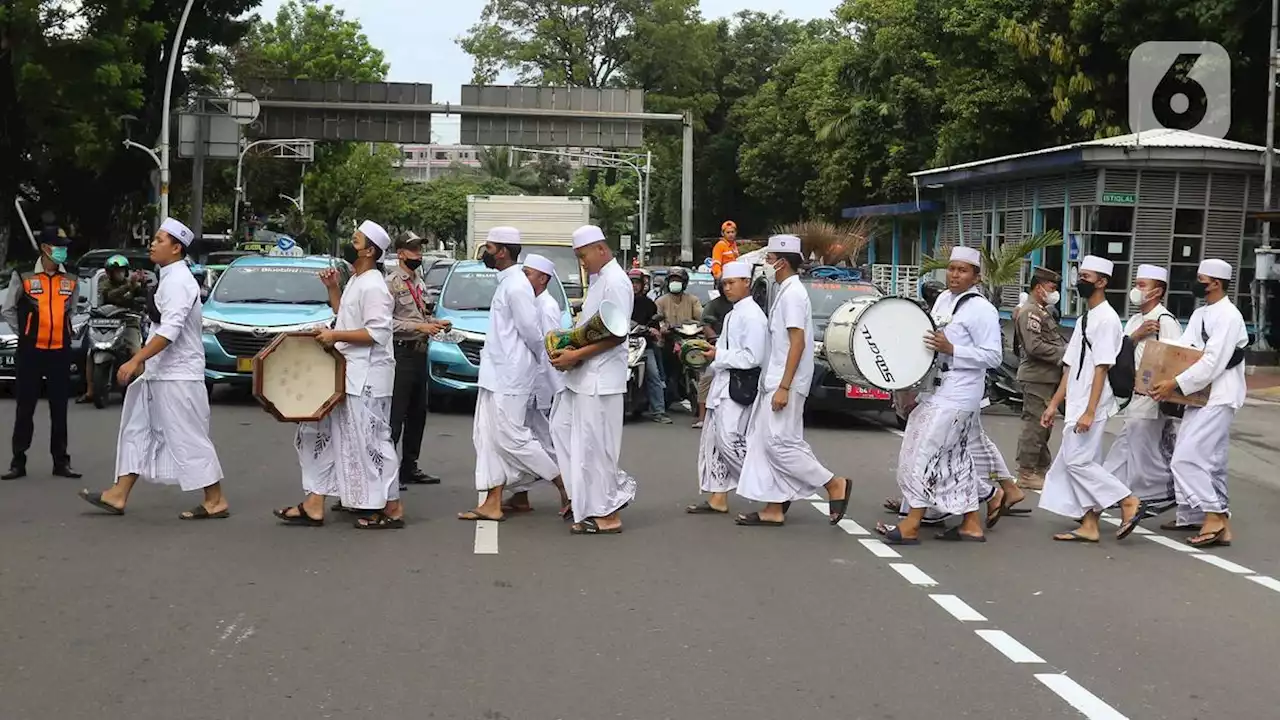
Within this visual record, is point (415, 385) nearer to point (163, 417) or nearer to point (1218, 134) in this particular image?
point (163, 417)

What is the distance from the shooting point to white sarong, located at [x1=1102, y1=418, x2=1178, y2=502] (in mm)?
10375

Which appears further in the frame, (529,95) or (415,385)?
(529,95)

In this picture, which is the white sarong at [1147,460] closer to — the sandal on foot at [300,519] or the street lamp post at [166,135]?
the sandal on foot at [300,519]

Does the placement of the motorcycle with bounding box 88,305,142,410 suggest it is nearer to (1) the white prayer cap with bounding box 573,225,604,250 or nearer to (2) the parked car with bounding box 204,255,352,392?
(2) the parked car with bounding box 204,255,352,392

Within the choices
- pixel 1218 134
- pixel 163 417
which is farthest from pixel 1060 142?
pixel 163 417

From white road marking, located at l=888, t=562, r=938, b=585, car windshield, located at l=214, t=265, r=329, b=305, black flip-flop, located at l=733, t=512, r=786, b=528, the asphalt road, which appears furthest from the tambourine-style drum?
car windshield, located at l=214, t=265, r=329, b=305

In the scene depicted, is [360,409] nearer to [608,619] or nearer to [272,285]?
[608,619]

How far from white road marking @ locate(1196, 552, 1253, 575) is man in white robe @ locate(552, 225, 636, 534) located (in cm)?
355

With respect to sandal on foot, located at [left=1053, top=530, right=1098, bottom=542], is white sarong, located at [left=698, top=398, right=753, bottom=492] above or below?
above

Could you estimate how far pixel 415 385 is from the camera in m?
11.4

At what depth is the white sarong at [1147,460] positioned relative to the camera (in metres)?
10.4

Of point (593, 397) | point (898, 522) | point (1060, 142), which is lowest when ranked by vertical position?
point (898, 522)

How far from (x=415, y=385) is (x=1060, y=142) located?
30.1 m

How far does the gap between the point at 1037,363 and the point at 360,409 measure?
5765 millimetres
